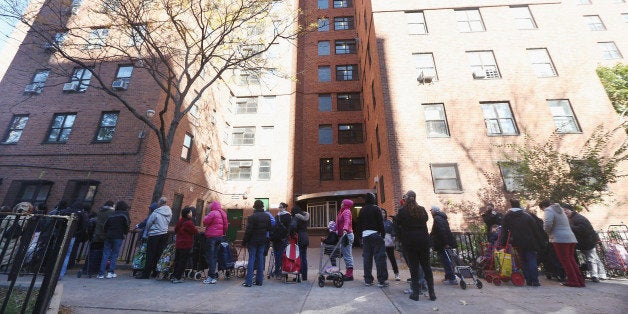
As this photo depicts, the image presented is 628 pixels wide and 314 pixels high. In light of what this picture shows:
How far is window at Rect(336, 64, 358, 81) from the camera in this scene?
2519cm

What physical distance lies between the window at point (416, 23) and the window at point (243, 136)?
15320mm

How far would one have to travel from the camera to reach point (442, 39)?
15.7 m

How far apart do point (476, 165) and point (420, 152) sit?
281 cm

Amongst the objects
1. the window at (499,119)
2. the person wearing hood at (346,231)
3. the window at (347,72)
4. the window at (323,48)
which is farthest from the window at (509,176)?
the window at (323,48)

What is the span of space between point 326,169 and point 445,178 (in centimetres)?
1108

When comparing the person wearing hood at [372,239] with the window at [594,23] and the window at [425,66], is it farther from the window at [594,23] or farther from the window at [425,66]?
the window at [594,23]

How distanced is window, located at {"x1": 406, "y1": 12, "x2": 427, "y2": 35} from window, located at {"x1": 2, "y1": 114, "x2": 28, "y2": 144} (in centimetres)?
2456

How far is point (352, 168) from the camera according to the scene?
22.2 meters

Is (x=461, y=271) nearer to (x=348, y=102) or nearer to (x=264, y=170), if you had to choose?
(x=264, y=170)

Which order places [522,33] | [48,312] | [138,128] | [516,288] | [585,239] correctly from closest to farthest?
[48,312] < [516,288] < [585,239] < [138,128] < [522,33]

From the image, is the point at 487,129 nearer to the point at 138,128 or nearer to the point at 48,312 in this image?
the point at 48,312

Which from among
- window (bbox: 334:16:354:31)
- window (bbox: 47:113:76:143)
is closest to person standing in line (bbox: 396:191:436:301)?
window (bbox: 47:113:76:143)

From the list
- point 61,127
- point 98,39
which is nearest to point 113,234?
point 98,39

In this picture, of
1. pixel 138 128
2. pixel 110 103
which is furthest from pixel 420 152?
pixel 110 103
